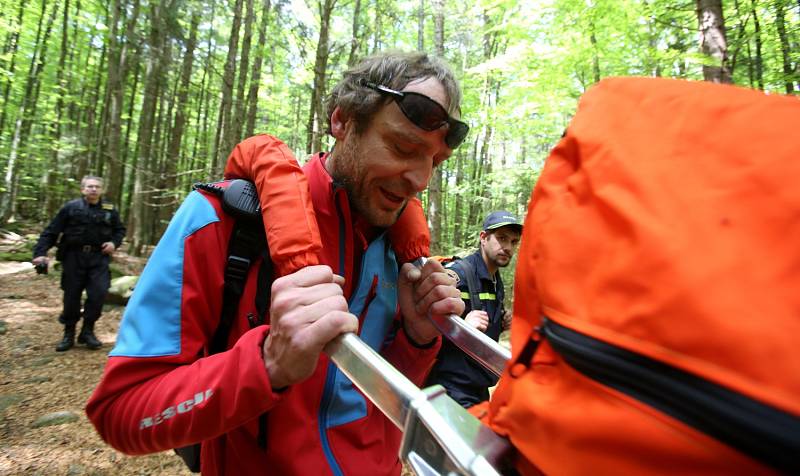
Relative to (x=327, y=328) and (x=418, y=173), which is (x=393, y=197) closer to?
(x=418, y=173)

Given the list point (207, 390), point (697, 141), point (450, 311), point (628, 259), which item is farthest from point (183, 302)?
point (697, 141)

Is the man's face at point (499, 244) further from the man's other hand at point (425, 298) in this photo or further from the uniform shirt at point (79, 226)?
the uniform shirt at point (79, 226)

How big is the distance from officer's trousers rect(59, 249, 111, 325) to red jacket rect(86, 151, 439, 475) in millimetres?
6693

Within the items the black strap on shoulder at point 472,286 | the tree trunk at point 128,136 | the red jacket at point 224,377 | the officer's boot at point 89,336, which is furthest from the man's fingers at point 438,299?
the tree trunk at point 128,136

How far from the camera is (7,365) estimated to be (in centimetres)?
595

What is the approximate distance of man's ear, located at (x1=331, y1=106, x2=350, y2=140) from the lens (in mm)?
1899

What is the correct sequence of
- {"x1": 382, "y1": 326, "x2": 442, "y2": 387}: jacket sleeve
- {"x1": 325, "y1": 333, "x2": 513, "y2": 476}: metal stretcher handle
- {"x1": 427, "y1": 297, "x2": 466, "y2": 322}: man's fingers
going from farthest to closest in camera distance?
{"x1": 382, "y1": 326, "x2": 442, "y2": 387}: jacket sleeve
{"x1": 427, "y1": 297, "x2": 466, "y2": 322}: man's fingers
{"x1": 325, "y1": 333, "x2": 513, "y2": 476}: metal stretcher handle

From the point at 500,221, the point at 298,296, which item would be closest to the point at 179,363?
the point at 298,296

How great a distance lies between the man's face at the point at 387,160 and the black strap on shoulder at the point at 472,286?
101 inches

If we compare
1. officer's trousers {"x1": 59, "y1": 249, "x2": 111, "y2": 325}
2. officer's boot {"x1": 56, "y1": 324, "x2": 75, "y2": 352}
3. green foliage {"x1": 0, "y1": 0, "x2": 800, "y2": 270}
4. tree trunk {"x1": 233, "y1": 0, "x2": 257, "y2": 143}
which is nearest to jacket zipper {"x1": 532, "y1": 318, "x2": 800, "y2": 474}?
green foliage {"x1": 0, "y1": 0, "x2": 800, "y2": 270}

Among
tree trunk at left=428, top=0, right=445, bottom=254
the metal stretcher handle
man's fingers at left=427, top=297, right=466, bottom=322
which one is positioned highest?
tree trunk at left=428, top=0, right=445, bottom=254

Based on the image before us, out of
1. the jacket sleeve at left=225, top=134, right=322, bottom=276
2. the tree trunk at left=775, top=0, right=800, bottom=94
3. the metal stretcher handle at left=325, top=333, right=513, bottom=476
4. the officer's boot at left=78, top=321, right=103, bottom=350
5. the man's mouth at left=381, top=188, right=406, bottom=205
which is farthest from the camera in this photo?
the officer's boot at left=78, top=321, right=103, bottom=350

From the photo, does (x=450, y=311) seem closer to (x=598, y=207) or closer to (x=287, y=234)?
(x=287, y=234)

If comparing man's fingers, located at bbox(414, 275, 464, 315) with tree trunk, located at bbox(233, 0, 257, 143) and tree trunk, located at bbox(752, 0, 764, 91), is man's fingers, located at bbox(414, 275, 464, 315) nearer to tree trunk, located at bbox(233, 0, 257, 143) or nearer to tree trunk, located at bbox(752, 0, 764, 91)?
tree trunk, located at bbox(752, 0, 764, 91)
